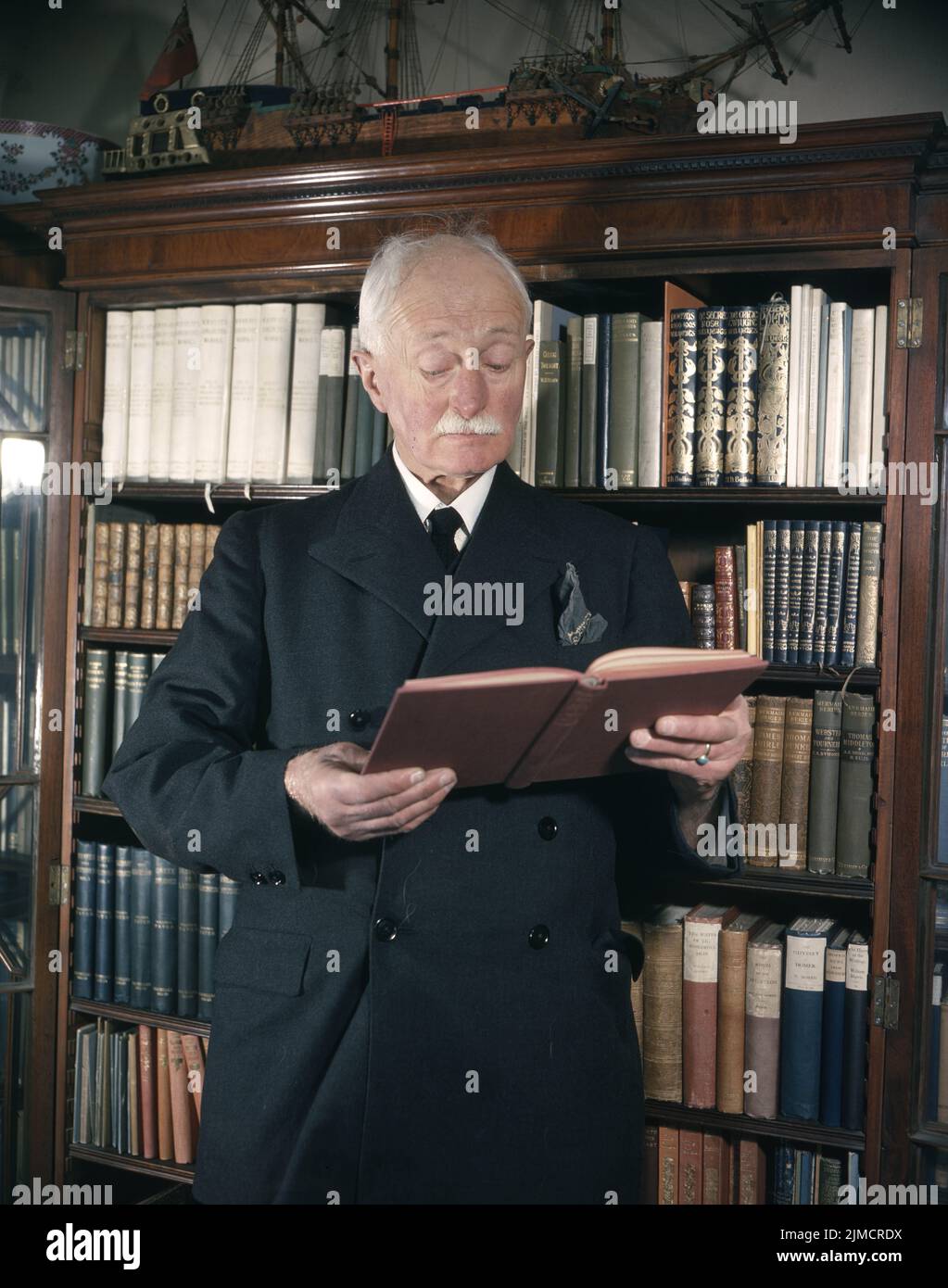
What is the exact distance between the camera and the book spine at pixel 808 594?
6.22 feet

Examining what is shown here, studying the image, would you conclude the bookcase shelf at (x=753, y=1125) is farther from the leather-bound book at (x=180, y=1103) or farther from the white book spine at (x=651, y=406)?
the white book spine at (x=651, y=406)

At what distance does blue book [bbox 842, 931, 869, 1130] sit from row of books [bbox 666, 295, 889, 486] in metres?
0.77

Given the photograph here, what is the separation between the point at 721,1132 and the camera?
2055mm

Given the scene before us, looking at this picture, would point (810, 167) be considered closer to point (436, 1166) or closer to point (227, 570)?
point (227, 570)

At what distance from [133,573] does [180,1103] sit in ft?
3.43

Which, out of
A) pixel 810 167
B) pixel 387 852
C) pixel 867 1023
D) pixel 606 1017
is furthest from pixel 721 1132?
pixel 810 167

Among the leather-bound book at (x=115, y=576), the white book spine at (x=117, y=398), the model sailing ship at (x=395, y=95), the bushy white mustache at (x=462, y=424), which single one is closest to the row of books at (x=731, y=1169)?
the bushy white mustache at (x=462, y=424)

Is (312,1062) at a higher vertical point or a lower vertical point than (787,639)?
lower

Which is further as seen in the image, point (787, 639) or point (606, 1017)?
point (787, 639)

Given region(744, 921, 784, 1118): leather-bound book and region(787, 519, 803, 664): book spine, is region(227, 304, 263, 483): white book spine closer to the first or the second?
region(787, 519, 803, 664): book spine

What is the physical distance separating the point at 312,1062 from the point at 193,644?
549 millimetres

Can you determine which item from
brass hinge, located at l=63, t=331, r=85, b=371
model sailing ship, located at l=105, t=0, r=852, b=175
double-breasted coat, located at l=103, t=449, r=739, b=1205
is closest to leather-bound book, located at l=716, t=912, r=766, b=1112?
double-breasted coat, located at l=103, t=449, r=739, b=1205
